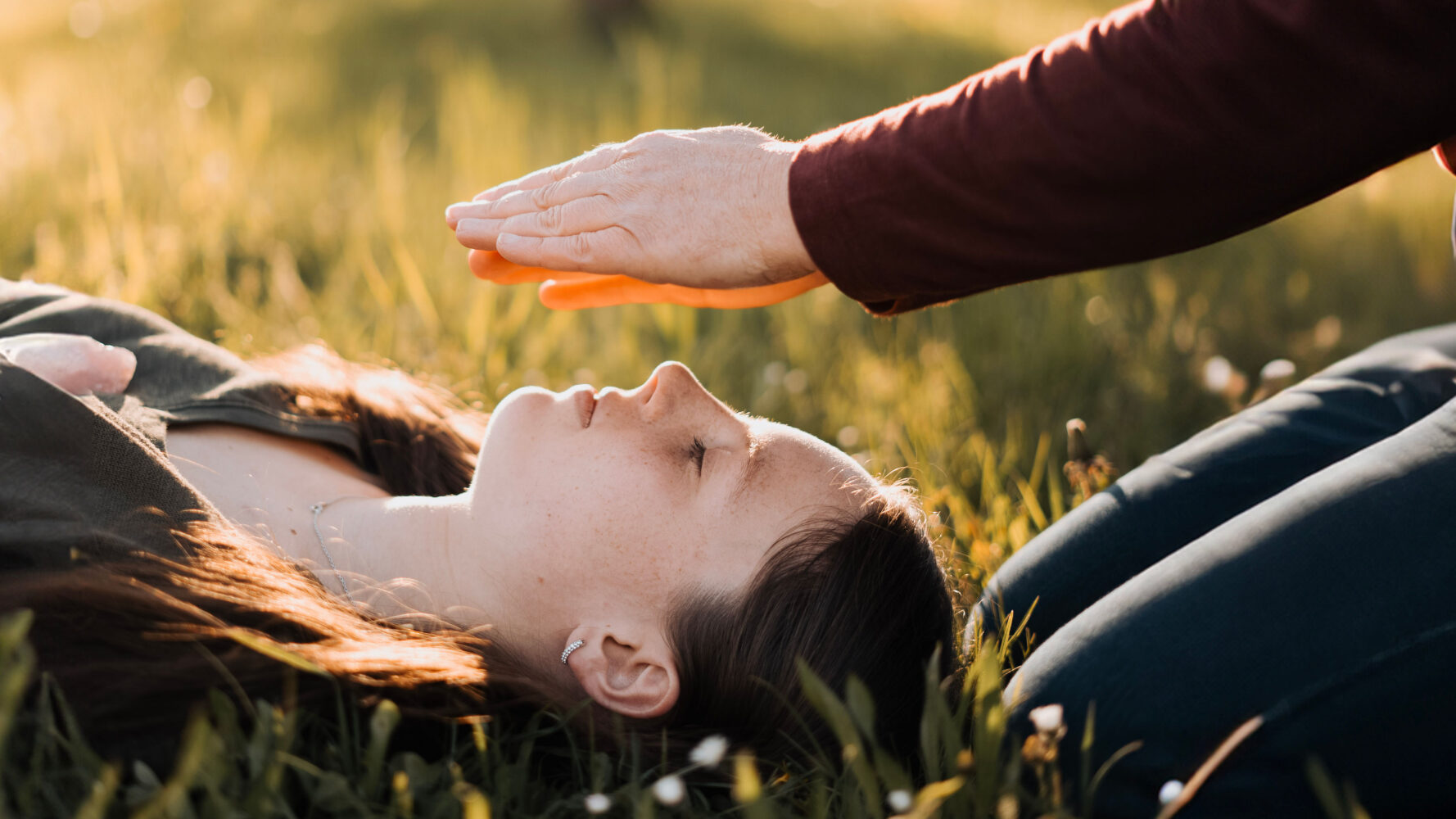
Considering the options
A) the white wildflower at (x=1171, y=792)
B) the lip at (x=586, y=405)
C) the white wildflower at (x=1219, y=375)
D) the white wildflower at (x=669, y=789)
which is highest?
the lip at (x=586, y=405)

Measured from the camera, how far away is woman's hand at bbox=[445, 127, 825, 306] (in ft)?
5.42

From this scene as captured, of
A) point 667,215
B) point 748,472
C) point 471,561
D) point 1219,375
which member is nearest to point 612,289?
point 667,215

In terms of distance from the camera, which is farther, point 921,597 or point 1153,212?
point 921,597

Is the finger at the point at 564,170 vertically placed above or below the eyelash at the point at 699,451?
above

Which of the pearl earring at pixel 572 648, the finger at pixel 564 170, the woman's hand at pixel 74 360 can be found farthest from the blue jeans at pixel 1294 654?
the woman's hand at pixel 74 360

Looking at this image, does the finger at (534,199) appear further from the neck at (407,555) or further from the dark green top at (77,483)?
the dark green top at (77,483)

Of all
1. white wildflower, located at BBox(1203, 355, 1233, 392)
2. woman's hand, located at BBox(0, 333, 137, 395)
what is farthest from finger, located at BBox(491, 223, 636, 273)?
white wildflower, located at BBox(1203, 355, 1233, 392)

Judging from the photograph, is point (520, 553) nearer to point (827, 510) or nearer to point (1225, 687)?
point (827, 510)

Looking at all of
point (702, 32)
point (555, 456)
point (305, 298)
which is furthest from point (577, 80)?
point (555, 456)

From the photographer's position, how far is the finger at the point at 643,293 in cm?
189

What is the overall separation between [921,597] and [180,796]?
1.14 m

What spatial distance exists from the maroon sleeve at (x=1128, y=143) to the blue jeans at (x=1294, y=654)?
45 centimetres

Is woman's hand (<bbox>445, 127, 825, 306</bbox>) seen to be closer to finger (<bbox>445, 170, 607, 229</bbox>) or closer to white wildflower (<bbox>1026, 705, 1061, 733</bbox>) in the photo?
finger (<bbox>445, 170, 607, 229</bbox>)

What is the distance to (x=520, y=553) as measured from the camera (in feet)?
5.88
